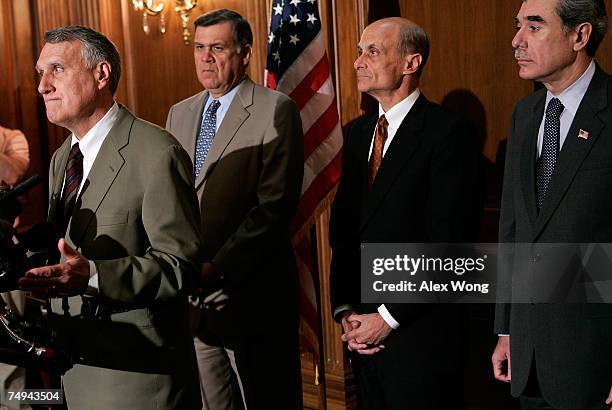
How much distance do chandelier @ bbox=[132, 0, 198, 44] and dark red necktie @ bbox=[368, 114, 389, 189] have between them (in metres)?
3.10

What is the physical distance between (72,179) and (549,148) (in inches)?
52.8

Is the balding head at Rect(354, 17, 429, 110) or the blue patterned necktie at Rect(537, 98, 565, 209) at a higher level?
the balding head at Rect(354, 17, 429, 110)

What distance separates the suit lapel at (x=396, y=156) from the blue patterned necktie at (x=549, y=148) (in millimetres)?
474

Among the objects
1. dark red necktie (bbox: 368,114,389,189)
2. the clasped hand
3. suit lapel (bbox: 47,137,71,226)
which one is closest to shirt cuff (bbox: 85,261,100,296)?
suit lapel (bbox: 47,137,71,226)

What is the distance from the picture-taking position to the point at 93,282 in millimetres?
1963

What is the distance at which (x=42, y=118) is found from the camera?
618 cm

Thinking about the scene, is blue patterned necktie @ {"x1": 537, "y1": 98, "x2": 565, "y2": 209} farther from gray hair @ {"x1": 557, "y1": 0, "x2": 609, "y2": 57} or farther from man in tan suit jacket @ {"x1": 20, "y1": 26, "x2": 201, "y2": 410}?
man in tan suit jacket @ {"x1": 20, "y1": 26, "x2": 201, "y2": 410}

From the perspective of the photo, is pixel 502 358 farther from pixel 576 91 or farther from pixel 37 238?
pixel 37 238

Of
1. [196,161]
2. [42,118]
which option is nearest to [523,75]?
[196,161]

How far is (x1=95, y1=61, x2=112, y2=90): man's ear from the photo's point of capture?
86.4 inches

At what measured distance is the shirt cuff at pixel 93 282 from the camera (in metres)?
1.95

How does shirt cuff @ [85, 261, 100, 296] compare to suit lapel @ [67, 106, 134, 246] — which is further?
suit lapel @ [67, 106, 134, 246]

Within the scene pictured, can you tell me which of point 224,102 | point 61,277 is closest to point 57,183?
point 61,277

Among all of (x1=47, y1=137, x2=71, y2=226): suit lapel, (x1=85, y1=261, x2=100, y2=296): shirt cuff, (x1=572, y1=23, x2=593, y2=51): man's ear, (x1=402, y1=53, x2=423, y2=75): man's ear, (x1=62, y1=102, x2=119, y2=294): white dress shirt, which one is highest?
(x1=572, y1=23, x2=593, y2=51): man's ear
